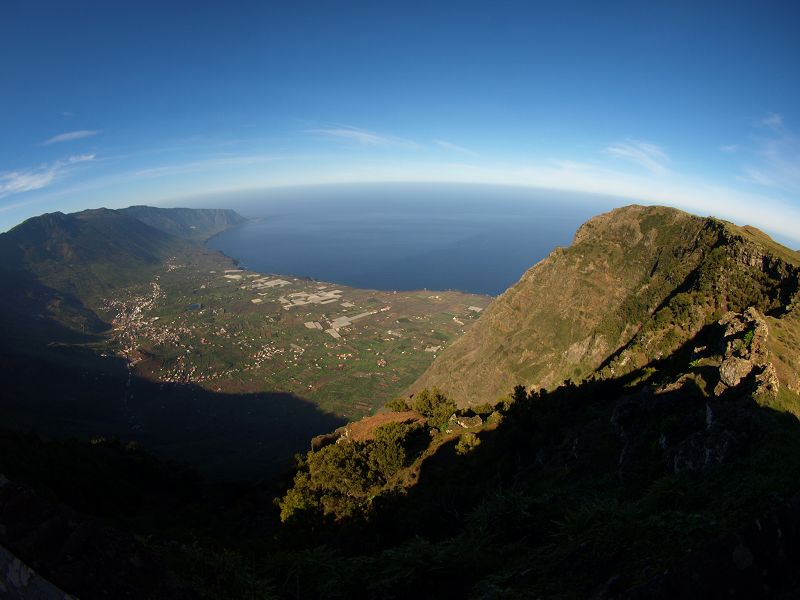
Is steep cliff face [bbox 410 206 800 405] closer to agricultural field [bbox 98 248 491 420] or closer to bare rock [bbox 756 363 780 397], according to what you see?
bare rock [bbox 756 363 780 397]

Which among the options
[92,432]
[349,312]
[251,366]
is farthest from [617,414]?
[349,312]

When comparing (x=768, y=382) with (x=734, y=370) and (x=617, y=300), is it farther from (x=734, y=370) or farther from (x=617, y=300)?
(x=617, y=300)

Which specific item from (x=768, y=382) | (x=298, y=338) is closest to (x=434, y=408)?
(x=768, y=382)

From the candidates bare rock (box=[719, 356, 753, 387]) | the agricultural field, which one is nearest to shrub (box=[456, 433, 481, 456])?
bare rock (box=[719, 356, 753, 387])

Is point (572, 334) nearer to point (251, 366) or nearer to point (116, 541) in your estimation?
point (116, 541)

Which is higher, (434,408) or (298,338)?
(434,408)

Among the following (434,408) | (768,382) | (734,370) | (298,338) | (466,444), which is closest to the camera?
(768,382)

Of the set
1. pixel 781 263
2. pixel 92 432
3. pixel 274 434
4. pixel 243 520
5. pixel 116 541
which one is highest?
pixel 781 263
